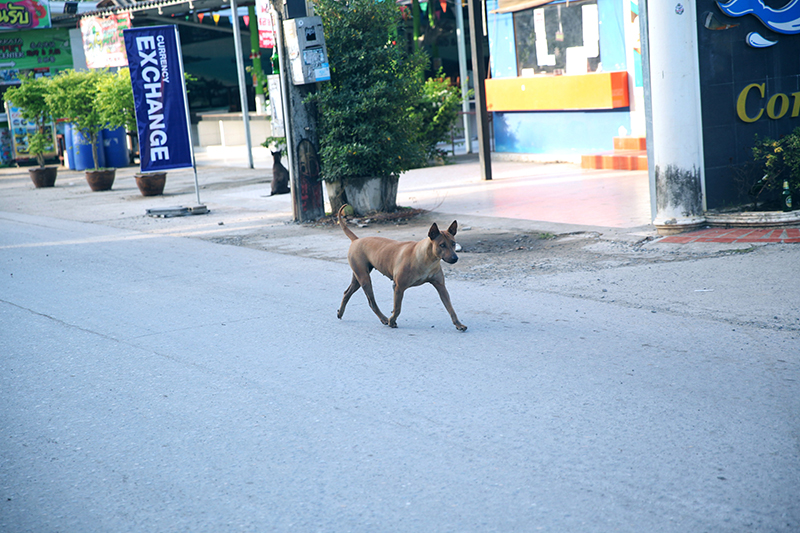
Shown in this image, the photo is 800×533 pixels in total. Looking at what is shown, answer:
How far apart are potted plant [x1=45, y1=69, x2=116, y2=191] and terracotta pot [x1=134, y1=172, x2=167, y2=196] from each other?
102 inches

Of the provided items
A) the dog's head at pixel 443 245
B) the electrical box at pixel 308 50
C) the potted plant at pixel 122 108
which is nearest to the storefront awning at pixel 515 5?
the electrical box at pixel 308 50

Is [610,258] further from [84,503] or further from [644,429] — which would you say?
[84,503]

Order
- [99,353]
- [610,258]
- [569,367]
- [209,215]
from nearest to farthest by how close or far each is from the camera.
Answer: [569,367], [99,353], [610,258], [209,215]

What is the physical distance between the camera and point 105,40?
1146 inches

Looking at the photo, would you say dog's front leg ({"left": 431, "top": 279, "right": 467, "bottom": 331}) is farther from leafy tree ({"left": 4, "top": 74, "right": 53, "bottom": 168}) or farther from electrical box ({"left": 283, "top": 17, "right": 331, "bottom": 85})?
leafy tree ({"left": 4, "top": 74, "right": 53, "bottom": 168})

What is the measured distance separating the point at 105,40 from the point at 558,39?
18.3 metres

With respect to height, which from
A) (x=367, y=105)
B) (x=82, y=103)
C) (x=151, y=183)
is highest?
(x=82, y=103)

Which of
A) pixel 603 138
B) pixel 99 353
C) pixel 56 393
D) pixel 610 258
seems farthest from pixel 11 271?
pixel 603 138

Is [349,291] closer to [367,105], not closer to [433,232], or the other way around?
[433,232]

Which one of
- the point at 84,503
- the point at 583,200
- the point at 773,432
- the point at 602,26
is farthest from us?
the point at 602,26

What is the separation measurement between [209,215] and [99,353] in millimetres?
8938

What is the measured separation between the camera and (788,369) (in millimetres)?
4863

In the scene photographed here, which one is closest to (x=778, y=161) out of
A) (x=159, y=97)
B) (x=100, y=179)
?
(x=159, y=97)

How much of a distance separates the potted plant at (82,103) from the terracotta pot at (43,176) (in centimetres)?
232
